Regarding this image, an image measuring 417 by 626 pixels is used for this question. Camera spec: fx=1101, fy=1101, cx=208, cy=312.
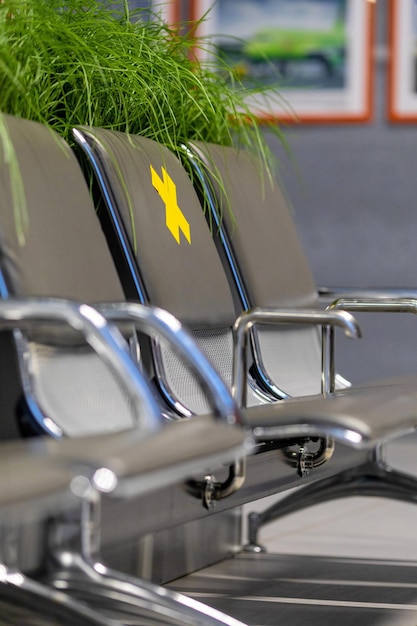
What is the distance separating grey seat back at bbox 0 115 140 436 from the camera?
1469mm

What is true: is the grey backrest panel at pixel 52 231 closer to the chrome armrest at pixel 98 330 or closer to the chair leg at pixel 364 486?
the chrome armrest at pixel 98 330

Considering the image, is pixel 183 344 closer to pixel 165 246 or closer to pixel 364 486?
pixel 165 246

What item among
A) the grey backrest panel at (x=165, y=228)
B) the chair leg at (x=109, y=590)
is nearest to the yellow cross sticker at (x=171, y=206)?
the grey backrest panel at (x=165, y=228)

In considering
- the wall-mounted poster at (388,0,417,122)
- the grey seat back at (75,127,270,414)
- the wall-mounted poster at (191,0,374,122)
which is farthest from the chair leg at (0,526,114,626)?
the wall-mounted poster at (388,0,417,122)

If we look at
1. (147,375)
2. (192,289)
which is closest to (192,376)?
(147,375)

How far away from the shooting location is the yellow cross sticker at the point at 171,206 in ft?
6.68

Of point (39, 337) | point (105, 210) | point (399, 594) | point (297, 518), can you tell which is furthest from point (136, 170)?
point (297, 518)

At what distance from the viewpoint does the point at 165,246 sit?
198 centimetres

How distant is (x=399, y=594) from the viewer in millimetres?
2150

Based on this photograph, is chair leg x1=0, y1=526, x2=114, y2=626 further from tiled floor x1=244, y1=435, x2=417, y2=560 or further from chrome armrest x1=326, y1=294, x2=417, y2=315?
tiled floor x1=244, y1=435, x2=417, y2=560

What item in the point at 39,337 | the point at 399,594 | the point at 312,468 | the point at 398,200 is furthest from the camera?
the point at 398,200

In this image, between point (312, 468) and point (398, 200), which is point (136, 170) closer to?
point (312, 468)

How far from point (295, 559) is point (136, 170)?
0.97 m

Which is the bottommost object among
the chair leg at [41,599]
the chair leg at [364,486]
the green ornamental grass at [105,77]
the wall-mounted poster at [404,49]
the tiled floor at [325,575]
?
the tiled floor at [325,575]
